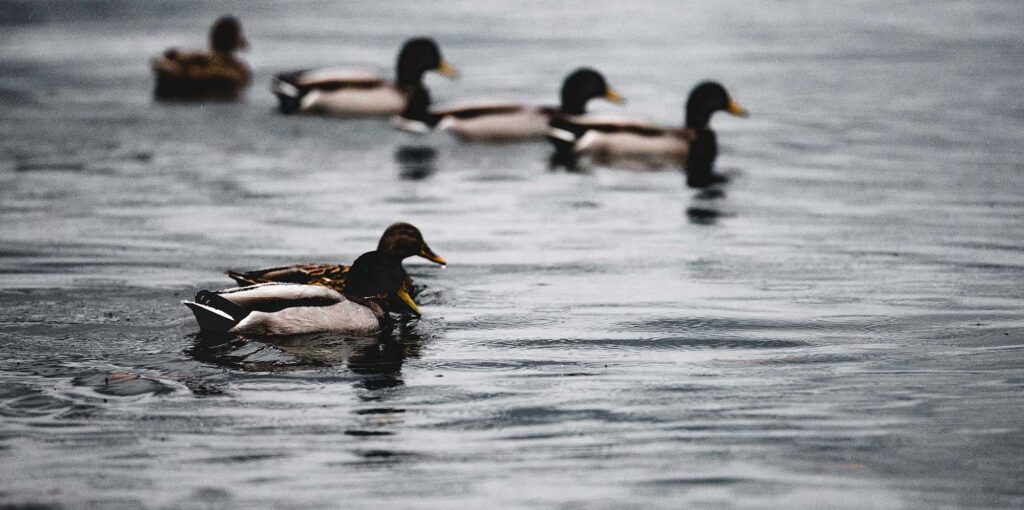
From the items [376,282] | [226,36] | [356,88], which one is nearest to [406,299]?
[376,282]

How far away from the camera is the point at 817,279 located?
1312 centimetres

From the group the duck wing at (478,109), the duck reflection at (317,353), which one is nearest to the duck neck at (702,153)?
the duck wing at (478,109)

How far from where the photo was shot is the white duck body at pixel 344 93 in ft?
75.0

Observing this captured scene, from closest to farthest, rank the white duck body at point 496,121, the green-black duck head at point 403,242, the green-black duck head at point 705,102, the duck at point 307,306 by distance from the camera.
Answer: the duck at point 307,306 → the green-black duck head at point 403,242 → the green-black duck head at point 705,102 → the white duck body at point 496,121

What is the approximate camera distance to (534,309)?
39.4 feet

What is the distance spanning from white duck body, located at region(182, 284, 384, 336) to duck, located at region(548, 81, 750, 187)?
9369 millimetres

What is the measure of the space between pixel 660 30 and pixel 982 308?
23069mm

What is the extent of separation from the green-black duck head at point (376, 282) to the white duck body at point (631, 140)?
9.07 metres

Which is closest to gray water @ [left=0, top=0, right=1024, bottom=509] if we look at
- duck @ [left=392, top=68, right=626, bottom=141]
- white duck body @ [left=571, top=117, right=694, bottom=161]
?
duck @ [left=392, top=68, right=626, bottom=141]

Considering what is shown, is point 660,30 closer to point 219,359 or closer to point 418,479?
point 219,359

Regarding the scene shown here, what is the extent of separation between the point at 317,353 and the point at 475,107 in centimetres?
1120

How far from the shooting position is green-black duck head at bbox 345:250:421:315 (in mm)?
11570

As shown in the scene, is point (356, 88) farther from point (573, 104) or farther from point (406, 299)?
point (406, 299)

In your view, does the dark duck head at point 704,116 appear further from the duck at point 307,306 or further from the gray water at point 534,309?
the duck at point 307,306
